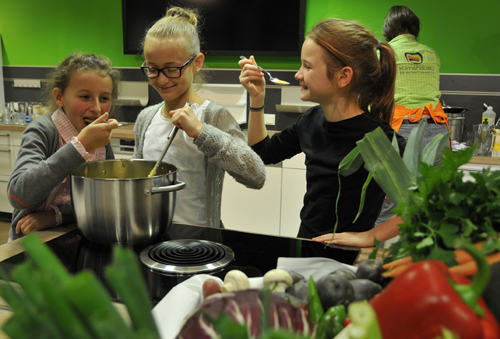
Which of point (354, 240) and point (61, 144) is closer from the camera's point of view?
point (354, 240)

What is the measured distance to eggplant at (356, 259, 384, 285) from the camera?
21.1 inches

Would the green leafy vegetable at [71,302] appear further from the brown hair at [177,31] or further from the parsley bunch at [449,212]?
the brown hair at [177,31]

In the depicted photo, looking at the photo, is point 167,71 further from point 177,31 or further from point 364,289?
point 364,289

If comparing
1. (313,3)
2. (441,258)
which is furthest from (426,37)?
(441,258)

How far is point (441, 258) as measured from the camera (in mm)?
434

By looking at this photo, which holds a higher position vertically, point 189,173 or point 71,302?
point 71,302

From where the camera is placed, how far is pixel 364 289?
1.65 ft

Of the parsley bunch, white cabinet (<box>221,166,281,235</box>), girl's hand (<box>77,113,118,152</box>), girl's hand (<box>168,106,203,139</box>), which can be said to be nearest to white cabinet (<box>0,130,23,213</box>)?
white cabinet (<box>221,166,281,235</box>)

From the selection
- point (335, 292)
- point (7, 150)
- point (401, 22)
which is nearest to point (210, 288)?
point (335, 292)

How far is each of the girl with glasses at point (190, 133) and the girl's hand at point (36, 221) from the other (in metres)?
0.37

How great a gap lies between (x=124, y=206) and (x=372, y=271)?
0.50 m

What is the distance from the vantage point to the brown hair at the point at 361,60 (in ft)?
4.08

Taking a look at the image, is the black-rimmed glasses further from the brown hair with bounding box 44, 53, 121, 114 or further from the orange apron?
the orange apron

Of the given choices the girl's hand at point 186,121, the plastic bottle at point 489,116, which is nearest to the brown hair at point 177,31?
the girl's hand at point 186,121
